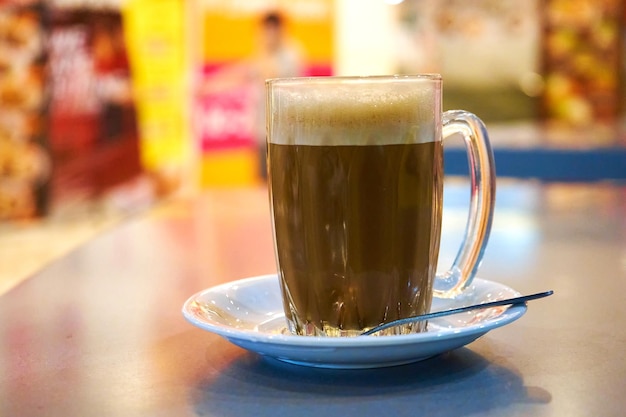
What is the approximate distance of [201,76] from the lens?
579 centimetres

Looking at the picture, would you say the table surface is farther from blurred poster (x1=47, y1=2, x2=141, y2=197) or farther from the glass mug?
blurred poster (x1=47, y1=2, x2=141, y2=197)

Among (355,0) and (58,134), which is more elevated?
(355,0)

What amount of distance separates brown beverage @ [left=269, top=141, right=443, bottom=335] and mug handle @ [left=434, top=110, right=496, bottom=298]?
0.04m

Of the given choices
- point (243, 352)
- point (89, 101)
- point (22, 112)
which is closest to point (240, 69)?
point (89, 101)

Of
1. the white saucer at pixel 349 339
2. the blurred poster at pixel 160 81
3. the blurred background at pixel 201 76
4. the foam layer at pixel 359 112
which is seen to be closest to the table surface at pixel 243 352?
the white saucer at pixel 349 339

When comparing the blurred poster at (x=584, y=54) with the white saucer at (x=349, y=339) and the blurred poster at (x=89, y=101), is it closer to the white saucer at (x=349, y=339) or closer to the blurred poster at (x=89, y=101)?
the blurred poster at (x=89, y=101)

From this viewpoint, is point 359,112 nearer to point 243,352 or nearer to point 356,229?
point 356,229

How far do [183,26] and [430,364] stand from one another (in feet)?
17.7

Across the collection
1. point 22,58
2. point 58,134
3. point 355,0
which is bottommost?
point 58,134

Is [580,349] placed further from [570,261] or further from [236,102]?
[236,102]

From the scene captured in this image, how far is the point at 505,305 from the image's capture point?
648 millimetres

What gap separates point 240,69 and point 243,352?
5400 millimetres

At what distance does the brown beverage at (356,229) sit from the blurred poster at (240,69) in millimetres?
5095

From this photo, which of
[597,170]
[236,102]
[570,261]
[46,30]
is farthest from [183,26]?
[570,261]
